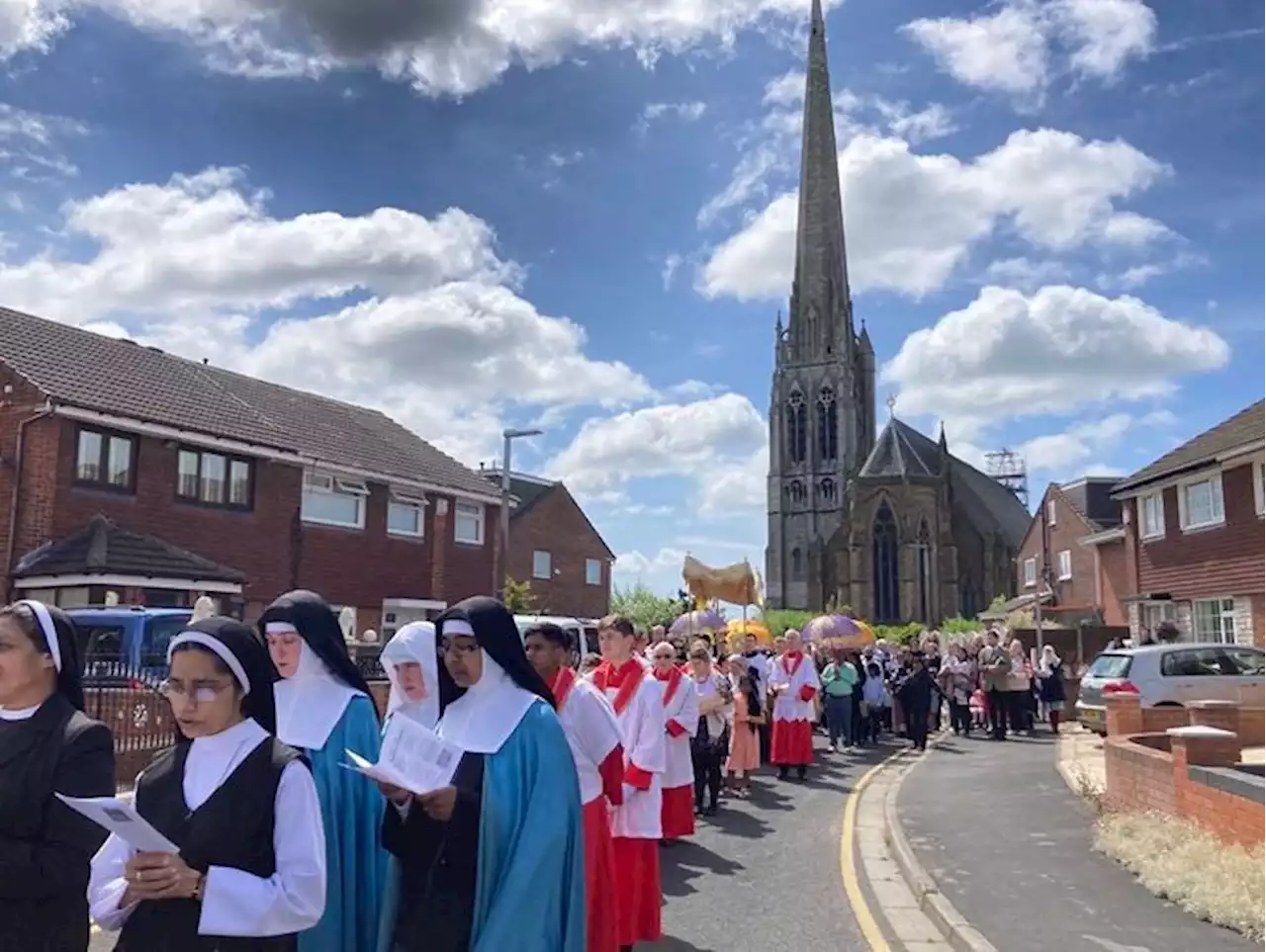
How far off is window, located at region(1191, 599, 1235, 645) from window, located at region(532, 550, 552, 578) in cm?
2378

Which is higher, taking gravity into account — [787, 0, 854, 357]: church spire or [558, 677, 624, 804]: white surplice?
[787, 0, 854, 357]: church spire

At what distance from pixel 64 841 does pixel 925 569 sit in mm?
72899

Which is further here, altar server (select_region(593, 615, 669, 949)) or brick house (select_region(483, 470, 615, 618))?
brick house (select_region(483, 470, 615, 618))

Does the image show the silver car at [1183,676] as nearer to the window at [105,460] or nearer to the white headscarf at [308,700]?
the white headscarf at [308,700]

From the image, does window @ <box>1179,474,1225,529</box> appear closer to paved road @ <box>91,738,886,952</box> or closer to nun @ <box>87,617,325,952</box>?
paved road @ <box>91,738,886,952</box>

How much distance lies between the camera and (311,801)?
10.6 ft

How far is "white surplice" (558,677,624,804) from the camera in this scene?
5590mm

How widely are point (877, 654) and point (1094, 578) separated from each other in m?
22.2

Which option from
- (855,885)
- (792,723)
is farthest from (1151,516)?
(855,885)

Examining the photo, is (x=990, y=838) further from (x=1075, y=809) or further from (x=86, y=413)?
(x=86, y=413)

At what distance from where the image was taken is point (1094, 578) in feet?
141

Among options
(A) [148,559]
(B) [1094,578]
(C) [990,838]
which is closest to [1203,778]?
(C) [990,838]

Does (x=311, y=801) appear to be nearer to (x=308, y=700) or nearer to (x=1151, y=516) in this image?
(x=308, y=700)

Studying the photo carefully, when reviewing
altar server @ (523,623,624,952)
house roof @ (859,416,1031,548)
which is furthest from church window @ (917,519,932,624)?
altar server @ (523,623,624,952)
